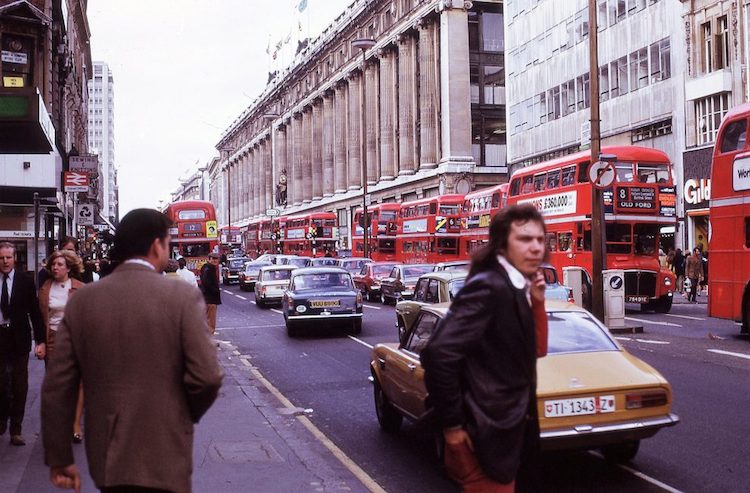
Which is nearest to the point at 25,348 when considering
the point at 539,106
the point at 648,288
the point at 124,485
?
the point at 124,485

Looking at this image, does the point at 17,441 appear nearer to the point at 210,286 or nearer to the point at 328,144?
the point at 210,286

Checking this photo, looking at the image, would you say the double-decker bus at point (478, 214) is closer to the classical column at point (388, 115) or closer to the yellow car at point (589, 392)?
the yellow car at point (589, 392)

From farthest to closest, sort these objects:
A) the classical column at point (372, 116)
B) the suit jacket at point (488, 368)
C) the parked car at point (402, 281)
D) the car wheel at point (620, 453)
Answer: the classical column at point (372, 116), the parked car at point (402, 281), the car wheel at point (620, 453), the suit jacket at point (488, 368)

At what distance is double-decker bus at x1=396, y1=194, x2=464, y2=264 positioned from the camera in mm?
42812

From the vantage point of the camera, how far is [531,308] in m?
3.94

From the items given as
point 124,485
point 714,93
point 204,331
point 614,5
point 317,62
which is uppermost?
point 317,62

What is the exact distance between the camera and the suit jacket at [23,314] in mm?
8359

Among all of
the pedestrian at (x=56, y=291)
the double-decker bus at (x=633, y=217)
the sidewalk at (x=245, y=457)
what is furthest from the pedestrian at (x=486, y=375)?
the double-decker bus at (x=633, y=217)

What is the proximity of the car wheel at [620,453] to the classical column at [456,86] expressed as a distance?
54382 mm

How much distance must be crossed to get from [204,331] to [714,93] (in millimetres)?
34794

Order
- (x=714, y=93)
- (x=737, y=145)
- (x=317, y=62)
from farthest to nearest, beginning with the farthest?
(x=317, y=62) < (x=714, y=93) < (x=737, y=145)

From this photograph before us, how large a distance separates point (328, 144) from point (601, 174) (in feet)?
244

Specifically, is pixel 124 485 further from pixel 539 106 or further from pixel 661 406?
pixel 539 106

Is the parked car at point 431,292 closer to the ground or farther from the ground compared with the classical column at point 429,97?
closer to the ground
